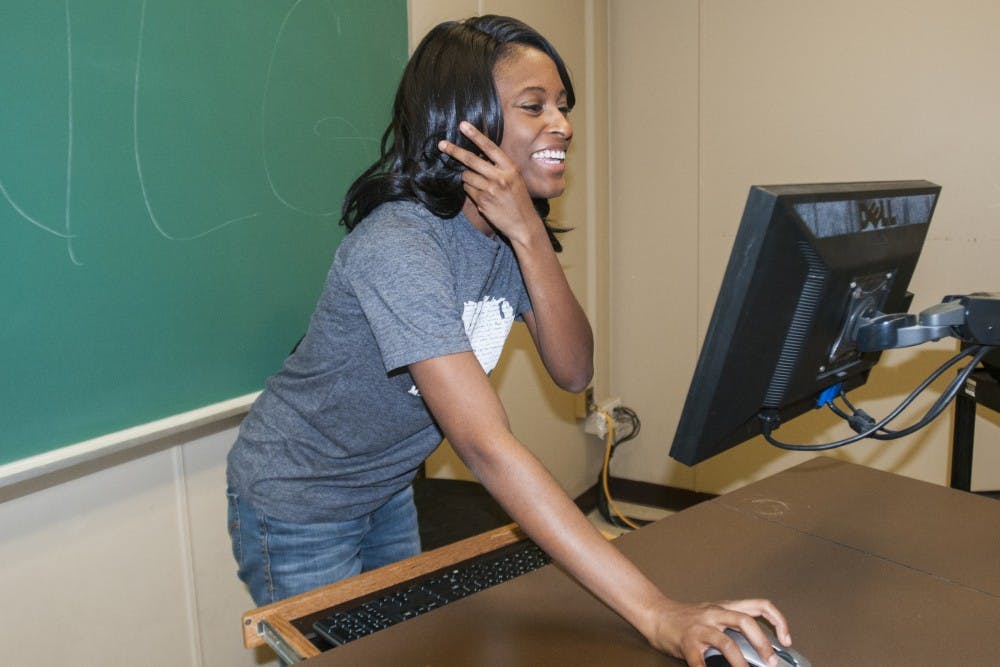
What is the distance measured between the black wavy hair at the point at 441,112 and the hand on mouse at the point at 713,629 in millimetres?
598

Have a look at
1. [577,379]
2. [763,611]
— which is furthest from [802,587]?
[577,379]

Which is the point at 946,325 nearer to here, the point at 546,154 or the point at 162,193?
the point at 546,154

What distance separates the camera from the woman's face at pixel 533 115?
113cm

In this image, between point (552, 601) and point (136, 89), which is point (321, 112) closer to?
point (136, 89)

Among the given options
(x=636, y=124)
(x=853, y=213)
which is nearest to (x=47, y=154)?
(x=853, y=213)

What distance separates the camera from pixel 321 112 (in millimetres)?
1731

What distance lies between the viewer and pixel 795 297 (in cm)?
83

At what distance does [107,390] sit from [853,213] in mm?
1168

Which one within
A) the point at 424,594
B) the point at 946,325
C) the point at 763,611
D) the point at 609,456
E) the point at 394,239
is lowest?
the point at 609,456

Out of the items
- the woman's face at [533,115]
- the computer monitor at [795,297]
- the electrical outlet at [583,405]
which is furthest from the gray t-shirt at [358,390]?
the electrical outlet at [583,405]

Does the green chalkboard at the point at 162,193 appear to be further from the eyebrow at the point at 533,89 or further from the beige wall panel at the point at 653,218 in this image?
the beige wall panel at the point at 653,218

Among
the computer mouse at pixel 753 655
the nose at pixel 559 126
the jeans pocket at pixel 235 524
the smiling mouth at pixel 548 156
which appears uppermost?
the nose at pixel 559 126

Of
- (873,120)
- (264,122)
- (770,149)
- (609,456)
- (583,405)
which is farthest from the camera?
(609,456)

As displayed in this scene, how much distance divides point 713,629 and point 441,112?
72 centimetres
